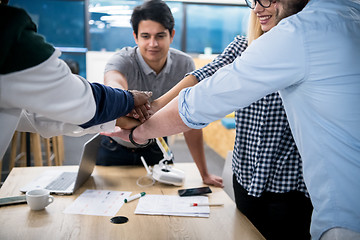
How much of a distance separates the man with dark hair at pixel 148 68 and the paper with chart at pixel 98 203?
434 millimetres

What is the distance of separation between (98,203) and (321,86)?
3.52 ft

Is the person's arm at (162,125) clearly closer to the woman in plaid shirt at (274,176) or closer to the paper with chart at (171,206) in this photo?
the paper with chart at (171,206)

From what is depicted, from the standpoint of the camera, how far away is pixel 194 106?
1.15 meters

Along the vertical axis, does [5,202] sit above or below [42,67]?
below

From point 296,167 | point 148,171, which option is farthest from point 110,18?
point 296,167

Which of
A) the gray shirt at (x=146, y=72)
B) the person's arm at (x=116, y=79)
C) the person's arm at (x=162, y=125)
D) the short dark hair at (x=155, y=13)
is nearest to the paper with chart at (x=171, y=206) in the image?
the person's arm at (x=162, y=125)

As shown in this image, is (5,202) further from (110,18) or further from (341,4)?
(110,18)

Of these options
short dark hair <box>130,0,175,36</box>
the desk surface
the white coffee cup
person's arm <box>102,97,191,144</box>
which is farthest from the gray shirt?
the white coffee cup

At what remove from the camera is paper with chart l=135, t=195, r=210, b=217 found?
1438mm

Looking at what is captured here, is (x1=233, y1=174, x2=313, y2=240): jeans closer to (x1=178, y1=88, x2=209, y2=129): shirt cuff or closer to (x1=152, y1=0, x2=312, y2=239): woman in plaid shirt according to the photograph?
(x1=152, y1=0, x2=312, y2=239): woman in plaid shirt

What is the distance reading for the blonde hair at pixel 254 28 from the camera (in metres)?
1.58

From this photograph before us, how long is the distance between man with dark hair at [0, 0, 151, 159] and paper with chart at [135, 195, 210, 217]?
0.47 meters

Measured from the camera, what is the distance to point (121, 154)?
208cm

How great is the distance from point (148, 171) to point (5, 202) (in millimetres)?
733
